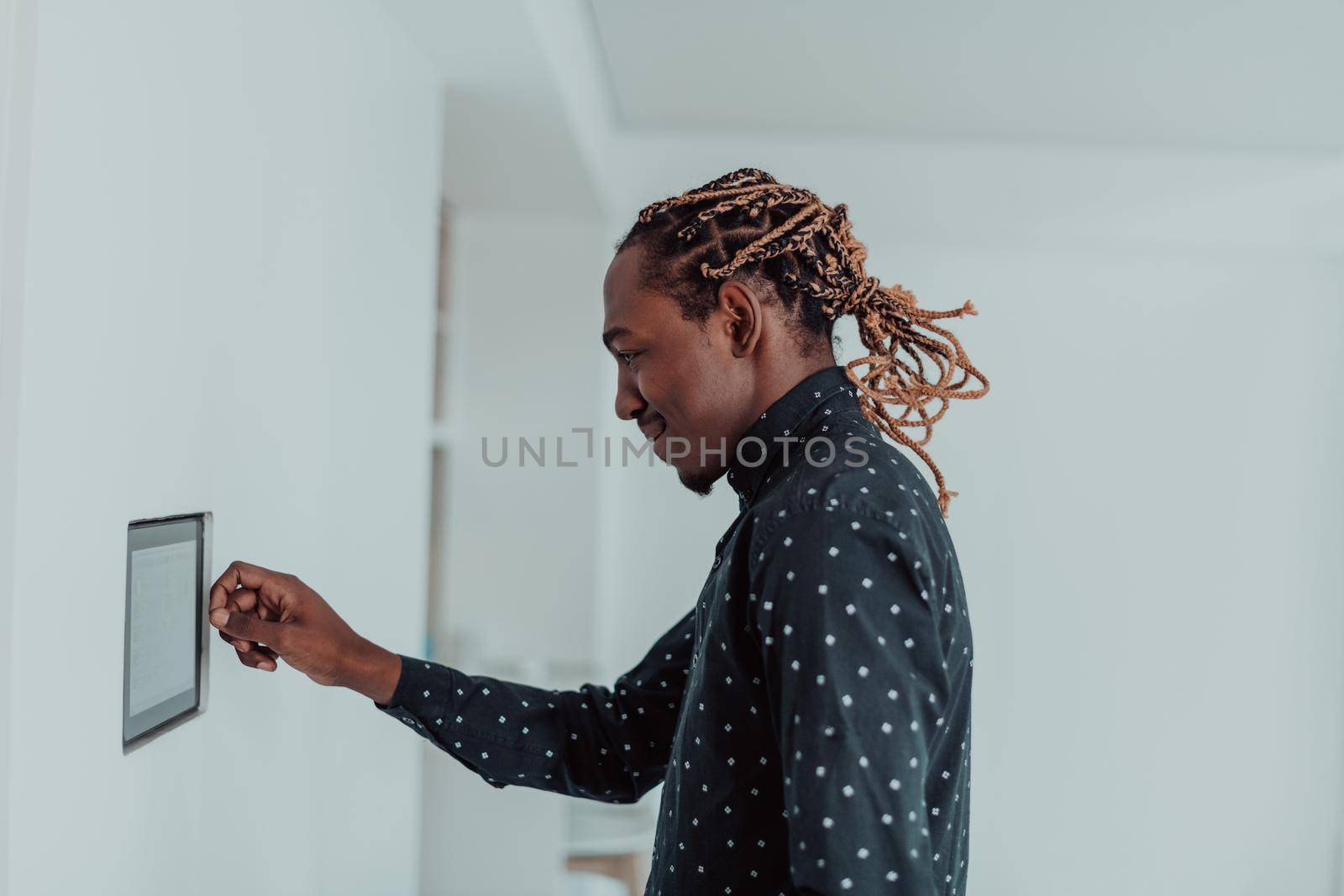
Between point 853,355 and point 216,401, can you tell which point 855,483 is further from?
point 853,355

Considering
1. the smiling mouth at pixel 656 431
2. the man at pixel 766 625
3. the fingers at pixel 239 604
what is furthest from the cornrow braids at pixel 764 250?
the fingers at pixel 239 604

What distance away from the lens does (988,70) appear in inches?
94.0

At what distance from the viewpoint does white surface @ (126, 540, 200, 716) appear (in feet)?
2.91

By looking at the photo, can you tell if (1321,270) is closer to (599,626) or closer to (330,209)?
(599,626)

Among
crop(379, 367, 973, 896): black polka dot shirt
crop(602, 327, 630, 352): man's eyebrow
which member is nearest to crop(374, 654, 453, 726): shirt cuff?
crop(379, 367, 973, 896): black polka dot shirt

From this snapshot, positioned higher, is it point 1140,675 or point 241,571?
point 241,571

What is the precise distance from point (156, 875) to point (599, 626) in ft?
7.12

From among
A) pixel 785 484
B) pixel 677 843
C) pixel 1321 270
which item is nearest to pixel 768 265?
pixel 785 484

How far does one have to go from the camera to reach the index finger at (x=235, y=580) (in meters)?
1.01

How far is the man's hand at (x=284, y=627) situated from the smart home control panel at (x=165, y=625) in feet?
0.09

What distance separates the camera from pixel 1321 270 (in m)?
3.09

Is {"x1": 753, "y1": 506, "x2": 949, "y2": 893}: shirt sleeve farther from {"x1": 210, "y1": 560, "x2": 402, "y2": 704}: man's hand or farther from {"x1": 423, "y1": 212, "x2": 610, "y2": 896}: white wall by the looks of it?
{"x1": 423, "y1": 212, "x2": 610, "y2": 896}: white wall

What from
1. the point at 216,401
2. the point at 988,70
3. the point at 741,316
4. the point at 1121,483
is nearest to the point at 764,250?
the point at 741,316

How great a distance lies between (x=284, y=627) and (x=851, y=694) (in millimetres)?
587
